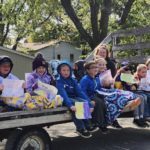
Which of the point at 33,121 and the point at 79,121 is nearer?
the point at 33,121

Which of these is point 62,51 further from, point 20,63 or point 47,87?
point 47,87

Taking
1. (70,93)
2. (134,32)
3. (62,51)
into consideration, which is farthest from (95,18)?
(62,51)

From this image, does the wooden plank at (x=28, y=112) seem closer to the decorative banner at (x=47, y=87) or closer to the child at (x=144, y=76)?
the decorative banner at (x=47, y=87)

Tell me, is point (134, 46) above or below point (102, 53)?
above

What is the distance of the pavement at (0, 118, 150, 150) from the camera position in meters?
5.61

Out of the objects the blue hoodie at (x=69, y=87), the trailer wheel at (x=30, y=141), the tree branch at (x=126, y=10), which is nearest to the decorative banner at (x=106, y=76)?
the blue hoodie at (x=69, y=87)

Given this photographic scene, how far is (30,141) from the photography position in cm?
436

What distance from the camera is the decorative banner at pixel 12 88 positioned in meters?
4.21

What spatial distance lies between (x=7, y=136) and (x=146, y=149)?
2615mm

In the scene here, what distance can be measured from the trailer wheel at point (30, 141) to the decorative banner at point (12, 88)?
570mm

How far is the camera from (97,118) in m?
5.09

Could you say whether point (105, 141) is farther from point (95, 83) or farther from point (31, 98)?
point (31, 98)

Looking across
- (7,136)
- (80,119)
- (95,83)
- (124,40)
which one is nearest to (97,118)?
(80,119)

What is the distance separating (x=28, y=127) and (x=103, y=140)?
2.37 m
